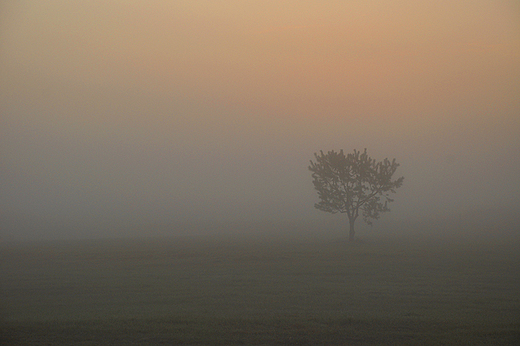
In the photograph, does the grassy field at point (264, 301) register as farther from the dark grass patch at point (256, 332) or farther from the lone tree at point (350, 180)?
the lone tree at point (350, 180)

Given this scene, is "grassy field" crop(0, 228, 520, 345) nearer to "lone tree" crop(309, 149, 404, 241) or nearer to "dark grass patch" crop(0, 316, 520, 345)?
"dark grass patch" crop(0, 316, 520, 345)

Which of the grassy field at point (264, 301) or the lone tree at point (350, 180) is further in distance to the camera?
the lone tree at point (350, 180)

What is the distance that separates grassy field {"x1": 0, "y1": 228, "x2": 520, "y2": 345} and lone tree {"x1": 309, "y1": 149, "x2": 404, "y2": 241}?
23.9 m

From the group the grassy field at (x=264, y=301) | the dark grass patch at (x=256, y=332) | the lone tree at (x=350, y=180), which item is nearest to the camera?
the dark grass patch at (x=256, y=332)

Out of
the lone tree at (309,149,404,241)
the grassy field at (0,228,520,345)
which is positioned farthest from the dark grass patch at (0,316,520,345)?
the lone tree at (309,149,404,241)

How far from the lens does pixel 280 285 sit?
29.0 metres

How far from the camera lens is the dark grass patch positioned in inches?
617

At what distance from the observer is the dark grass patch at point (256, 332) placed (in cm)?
1568

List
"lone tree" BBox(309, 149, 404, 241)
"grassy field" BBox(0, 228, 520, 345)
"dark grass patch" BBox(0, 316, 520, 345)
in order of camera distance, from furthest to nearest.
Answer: "lone tree" BBox(309, 149, 404, 241) → "grassy field" BBox(0, 228, 520, 345) → "dark grass patch" BBox(0, 316, 520, 345)

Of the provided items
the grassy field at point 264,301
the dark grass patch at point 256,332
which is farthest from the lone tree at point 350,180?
the dark grass patch at point 256,332

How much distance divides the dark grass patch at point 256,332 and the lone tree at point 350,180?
51161 mm

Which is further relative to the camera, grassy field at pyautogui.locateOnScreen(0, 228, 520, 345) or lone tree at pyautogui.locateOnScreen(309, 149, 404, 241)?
lone tree at pyautogui.locateOnScreen(309, 149, 404, 241)

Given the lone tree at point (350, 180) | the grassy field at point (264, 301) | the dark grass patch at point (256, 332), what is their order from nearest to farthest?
1. the dark grass patch at point (256, 332)
2. the grassy field at point (264, 301)
3. the lone tree at point (350, 180)

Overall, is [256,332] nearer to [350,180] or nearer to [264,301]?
[264,301]
